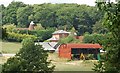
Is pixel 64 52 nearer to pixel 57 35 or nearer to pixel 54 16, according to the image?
pixel 57 35

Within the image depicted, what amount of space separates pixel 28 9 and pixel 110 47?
14.8 metres

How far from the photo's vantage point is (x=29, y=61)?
2652 mm

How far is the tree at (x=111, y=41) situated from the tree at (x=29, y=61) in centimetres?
78

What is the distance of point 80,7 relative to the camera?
53.8ft

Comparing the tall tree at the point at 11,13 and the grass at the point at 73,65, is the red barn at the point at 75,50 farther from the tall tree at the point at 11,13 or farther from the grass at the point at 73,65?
the tall tree at the point at 11,13

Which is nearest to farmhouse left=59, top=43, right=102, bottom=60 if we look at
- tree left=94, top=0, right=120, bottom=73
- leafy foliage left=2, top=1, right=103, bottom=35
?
leafy foliage left=2, top=1, right=103, bottom=35

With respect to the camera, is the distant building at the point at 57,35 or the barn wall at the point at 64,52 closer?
the barn wall at the point at 64,52

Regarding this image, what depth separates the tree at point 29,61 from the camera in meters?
2.40

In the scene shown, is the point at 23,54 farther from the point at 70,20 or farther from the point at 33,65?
the point at 70,20

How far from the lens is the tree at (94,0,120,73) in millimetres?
1204

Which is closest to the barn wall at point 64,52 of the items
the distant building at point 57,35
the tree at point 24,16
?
the distant building at point 57,35

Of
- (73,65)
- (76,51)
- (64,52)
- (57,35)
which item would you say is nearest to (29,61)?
(73,65)

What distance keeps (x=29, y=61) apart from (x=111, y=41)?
1.05 m

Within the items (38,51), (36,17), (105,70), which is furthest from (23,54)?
(36,17)
